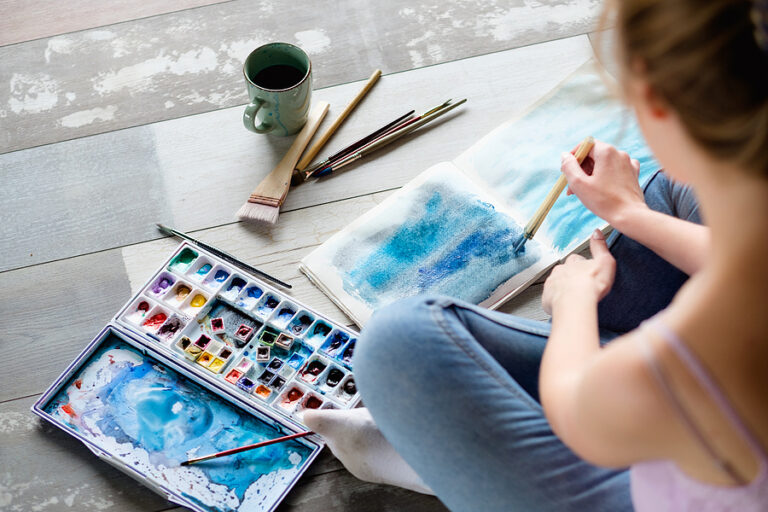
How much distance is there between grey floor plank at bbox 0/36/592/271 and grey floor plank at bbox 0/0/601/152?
0.11 ft

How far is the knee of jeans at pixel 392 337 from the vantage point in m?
0.73

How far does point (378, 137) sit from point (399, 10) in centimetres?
28

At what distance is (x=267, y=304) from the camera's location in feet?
3.45

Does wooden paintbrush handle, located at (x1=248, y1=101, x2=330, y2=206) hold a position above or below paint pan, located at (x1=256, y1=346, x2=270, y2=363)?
above

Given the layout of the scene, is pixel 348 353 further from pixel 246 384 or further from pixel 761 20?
pixel 761 20

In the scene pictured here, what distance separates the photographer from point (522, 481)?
69 cm

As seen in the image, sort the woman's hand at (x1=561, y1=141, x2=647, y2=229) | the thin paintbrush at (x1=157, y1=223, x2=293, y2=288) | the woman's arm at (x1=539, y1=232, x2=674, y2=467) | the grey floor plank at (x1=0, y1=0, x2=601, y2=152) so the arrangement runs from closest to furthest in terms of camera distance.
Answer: the woman's arm at (x1=539, y1=232, x2=674, y2=467) < the woman's hand at (x1=561, y1=141, x2=647, y2=229) < the thin paintbrush at (x1=157, y1=223, x2=293, y2=288) < the grey floor plank at (x1=0, y1=0, x2=601, y2=152)

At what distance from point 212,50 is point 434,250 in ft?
1.79

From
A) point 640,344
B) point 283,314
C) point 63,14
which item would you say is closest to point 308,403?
point 283,314

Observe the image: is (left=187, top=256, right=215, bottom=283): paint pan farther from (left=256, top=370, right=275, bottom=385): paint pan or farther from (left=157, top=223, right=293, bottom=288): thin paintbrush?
(left=256, top=370, right=275, bottom=385): paint pan

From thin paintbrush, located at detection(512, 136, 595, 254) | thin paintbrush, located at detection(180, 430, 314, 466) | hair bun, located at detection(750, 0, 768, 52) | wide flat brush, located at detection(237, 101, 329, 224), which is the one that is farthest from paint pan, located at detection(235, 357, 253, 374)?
hair bun, located at detection(750, 0, 768, 52)

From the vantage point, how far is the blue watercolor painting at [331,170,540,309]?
41.9 inches

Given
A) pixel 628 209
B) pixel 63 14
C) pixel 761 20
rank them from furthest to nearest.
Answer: pixel 63 14 → pixel 628 209 → pixel 761 20

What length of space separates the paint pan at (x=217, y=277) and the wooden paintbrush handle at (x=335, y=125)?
210 millimetres
